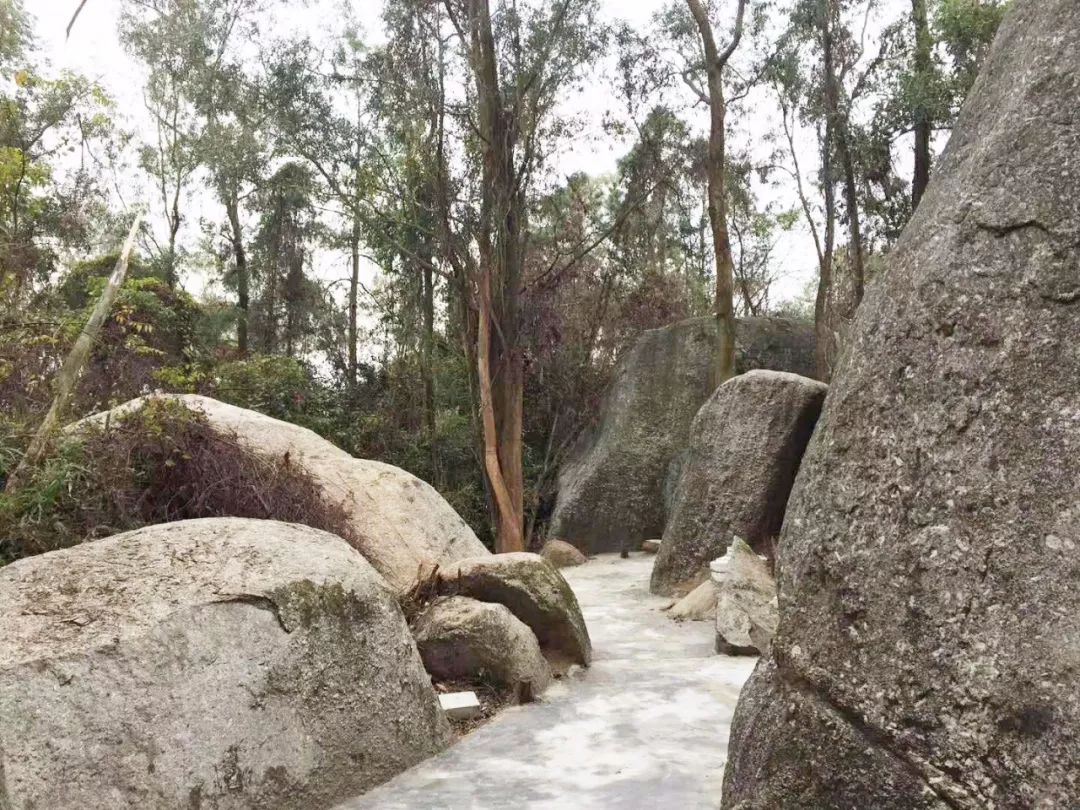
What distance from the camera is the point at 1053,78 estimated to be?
3000 millimetres

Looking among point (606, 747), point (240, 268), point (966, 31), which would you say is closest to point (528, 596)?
point (606, 747)

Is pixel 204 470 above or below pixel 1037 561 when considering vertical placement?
above

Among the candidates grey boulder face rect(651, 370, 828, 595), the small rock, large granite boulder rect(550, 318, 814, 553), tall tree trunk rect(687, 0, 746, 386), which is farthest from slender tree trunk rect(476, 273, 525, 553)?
Answer: the small rock

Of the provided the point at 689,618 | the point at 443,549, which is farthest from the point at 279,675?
the point at 689,618

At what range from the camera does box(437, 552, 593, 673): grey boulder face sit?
18.8 ft

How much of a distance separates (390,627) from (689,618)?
3.96m

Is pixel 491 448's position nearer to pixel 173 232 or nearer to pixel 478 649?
pixel 478 649

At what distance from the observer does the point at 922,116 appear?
43.9 ft

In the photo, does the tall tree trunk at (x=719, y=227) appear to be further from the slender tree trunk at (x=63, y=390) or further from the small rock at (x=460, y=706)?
the slender tree trunk at (x=63, y=390)

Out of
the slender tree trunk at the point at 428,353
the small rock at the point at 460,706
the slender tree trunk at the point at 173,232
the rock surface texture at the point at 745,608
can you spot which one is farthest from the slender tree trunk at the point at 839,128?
the slender tree trunk at the point at 173,232

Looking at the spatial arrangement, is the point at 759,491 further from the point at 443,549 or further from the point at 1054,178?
the point at 1054,178

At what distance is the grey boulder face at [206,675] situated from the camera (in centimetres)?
289

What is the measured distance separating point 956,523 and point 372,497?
4.48 m

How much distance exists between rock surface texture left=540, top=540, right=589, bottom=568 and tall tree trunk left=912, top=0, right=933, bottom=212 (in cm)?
700
